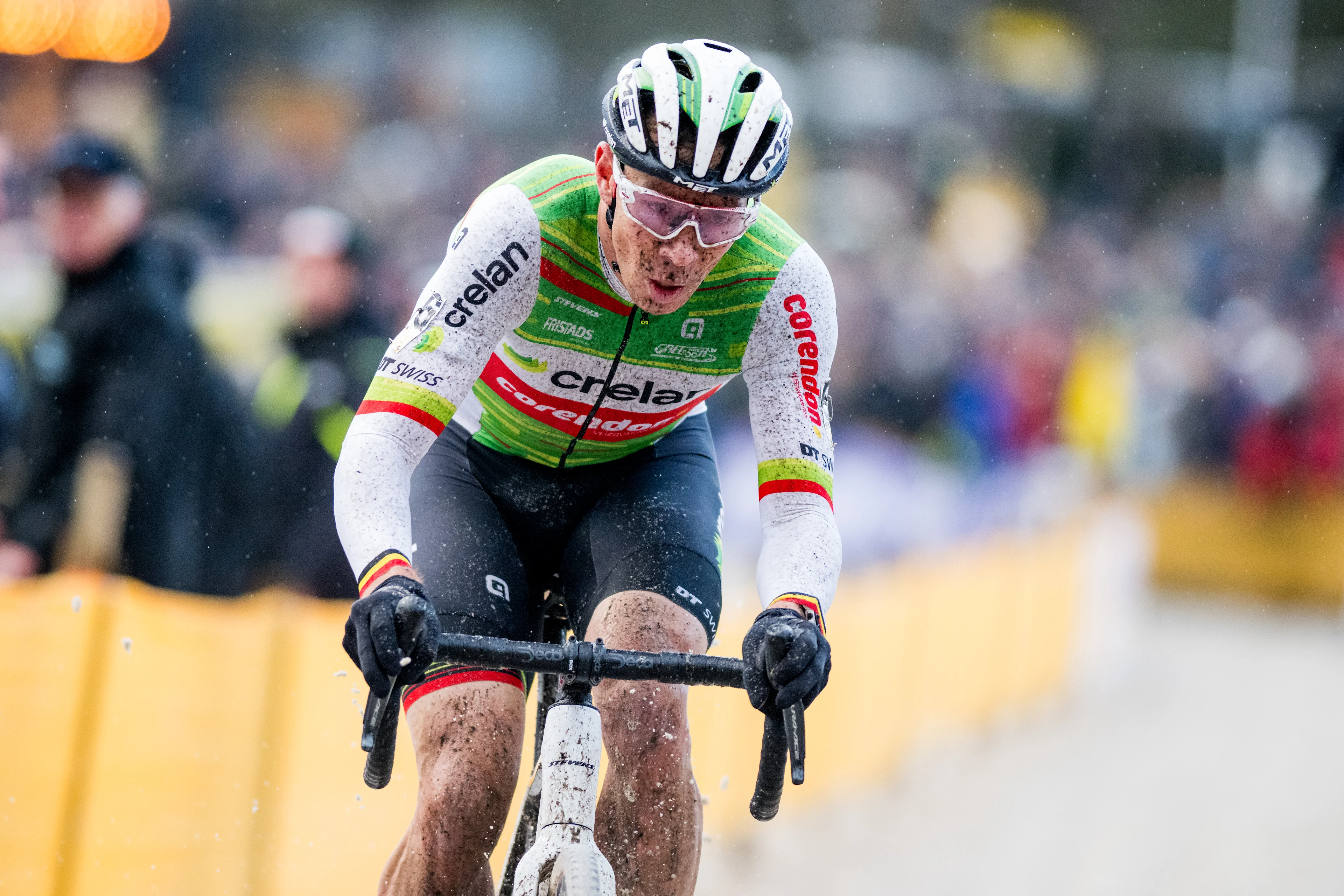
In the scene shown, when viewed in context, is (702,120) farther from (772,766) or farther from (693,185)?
(772,766)

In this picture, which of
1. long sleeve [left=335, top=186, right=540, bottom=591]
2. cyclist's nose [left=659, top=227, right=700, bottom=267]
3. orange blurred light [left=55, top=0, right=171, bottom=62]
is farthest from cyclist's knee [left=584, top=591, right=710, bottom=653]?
orange blurred light [left=55, top=0, right=171, bottom=62]

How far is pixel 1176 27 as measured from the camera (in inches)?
846

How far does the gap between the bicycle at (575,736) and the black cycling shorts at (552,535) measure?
0.33 metres

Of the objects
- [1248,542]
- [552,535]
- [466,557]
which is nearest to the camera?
[466,557]

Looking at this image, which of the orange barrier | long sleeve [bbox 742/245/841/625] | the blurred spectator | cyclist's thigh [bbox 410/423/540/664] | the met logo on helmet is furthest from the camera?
the orange barrier

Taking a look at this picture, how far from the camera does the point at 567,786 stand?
2992mm

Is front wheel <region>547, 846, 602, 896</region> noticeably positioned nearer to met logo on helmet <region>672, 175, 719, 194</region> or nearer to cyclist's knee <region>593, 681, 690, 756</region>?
cyclist's knee <region>593, 681, 690, 756</region>

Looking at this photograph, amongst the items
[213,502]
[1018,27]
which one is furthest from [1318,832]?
[1018,27]

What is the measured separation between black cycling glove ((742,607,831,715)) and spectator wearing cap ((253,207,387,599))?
2.80m

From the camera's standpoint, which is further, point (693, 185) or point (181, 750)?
point (181, 750)

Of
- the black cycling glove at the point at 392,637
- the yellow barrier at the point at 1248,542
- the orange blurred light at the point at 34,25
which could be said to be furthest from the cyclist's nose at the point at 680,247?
the yellow barrier at the point at 1248,542

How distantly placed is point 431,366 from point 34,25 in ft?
33.4

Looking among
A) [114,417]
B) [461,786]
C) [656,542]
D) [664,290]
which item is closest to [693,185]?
[664,290]

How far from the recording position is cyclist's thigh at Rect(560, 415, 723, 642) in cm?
345
